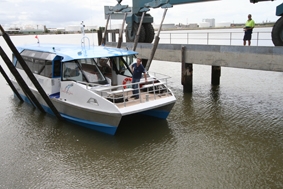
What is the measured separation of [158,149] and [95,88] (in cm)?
307

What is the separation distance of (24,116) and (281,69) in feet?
35.9

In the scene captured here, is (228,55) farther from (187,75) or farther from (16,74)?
(16,74)

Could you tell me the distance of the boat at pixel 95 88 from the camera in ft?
32.1

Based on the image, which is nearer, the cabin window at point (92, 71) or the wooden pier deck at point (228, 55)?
the cabin window at point (92, 71)

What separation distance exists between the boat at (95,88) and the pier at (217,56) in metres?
3.76

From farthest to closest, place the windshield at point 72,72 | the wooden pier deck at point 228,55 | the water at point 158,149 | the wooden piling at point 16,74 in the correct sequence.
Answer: the wooden pier deck at point 228,55 → the windshield at point 72,72 → the wooden piling at point 16,74 → the water at point 158,149

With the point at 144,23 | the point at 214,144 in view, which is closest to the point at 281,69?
the point at 214,144

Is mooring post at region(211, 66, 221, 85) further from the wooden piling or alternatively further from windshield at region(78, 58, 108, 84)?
the wooden piling

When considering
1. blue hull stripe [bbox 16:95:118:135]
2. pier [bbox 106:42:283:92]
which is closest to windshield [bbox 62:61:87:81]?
blue hull stripe [bbox 16:95:118:135]

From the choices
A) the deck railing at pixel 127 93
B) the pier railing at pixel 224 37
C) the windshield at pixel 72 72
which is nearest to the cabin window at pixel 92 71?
the windshield at pixel 72 72

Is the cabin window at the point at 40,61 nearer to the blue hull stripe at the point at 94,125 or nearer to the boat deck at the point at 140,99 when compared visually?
the blue hull stripe at the point at 94,125

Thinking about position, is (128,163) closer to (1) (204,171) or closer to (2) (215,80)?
(1) (204,171)

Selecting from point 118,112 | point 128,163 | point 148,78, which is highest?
point 148,78

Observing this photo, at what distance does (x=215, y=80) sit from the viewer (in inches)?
688
